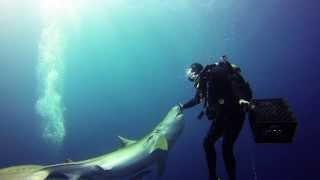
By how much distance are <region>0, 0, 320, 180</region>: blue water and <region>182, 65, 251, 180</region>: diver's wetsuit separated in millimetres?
12540

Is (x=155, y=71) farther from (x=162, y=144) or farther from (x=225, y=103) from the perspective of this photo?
(x=225, y=103)

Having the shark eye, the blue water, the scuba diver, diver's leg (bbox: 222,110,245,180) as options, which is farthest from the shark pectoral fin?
the blue water

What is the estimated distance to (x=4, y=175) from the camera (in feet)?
25.0

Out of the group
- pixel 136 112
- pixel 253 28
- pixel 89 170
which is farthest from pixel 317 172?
pixel 89 170

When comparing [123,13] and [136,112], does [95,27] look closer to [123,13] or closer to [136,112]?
[123,13]

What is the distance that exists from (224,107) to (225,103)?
7 cm

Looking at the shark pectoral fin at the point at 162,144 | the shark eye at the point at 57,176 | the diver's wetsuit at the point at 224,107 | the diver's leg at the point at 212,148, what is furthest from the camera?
the shark pectoral fin at the point at 162,144

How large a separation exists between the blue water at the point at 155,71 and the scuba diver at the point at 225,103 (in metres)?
12.5

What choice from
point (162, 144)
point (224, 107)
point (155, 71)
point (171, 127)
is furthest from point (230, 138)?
point (155, 71)

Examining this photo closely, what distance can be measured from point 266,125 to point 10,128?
18.7 m

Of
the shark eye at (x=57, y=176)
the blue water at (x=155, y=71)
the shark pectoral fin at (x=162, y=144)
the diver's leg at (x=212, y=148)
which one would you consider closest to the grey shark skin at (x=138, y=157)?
the shark pectoral fin at (x=162, y=144)

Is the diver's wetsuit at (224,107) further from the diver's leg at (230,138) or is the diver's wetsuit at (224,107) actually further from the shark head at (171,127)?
the shark head at (171,127)

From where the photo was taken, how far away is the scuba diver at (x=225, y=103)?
6914mm

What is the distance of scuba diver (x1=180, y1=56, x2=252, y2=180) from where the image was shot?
6.91m
